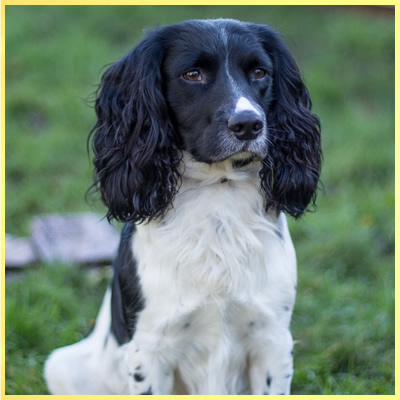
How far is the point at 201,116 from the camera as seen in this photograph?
9.11 feet

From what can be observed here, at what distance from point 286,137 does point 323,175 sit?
3023mm

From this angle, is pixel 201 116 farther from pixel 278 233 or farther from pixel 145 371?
pixel 145 371

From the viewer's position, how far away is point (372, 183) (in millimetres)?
5914

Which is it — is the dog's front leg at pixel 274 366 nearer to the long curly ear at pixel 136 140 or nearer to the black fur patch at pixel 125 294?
the black fur patch at pixel 125 294

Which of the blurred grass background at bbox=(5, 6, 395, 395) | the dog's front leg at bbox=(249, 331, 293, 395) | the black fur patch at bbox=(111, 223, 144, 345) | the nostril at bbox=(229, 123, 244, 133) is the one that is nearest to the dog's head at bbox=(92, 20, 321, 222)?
the nostril at bbox=(229, 123, 244, 133)

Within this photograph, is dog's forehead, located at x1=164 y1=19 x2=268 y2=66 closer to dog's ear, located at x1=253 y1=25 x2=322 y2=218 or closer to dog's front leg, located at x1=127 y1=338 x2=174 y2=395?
dog's ear, located at x1=253 y1=25 x2=322 y2=218

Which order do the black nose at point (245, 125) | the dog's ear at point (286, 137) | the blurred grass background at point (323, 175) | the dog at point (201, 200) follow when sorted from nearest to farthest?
1. the black nose at point (245, 125)
2. the dog at point (201, 200)
3. the dog's ear at point (286, 137)
4. the blurred grass background at point (323, 175)

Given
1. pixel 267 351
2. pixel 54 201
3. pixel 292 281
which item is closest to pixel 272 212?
pixel 292 281

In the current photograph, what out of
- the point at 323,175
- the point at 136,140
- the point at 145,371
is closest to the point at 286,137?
the point at 136,140

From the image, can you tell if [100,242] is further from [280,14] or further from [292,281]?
[280,14]

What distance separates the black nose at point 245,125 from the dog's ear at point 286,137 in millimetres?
297

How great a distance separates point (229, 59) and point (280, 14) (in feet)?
21.9

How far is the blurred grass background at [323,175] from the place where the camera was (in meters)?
3.88

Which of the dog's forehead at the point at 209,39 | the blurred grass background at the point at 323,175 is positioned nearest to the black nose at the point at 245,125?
the dog's forehead at the point at 209,39
